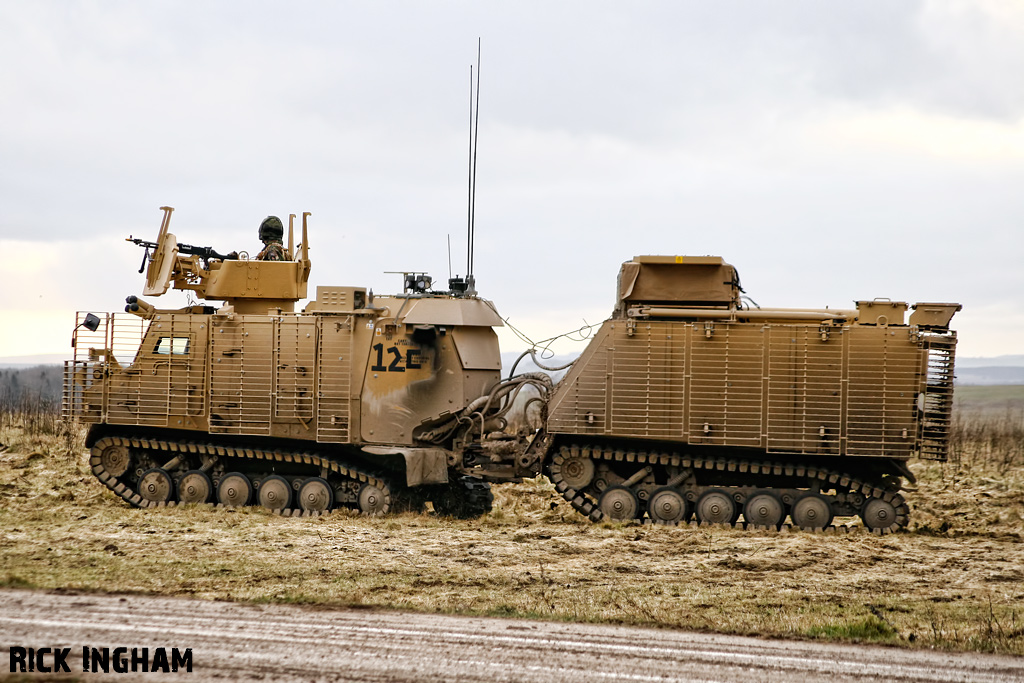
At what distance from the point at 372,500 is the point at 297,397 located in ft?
6.83

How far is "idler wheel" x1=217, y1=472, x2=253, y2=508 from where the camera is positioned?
18.2 metres

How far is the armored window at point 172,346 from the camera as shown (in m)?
18.8

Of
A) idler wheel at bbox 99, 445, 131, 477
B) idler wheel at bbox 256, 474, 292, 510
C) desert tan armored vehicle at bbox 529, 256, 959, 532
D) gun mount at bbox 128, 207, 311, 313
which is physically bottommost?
idler wheel at bbox 256, 474, 292, 510

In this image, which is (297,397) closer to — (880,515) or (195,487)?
(195,487)

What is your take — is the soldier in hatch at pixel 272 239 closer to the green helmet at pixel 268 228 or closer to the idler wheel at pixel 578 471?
the green helmet at pixel 268 228

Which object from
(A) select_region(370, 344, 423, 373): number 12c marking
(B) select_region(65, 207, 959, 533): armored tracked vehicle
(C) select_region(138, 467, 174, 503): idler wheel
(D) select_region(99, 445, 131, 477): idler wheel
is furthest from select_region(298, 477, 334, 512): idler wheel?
(D) select_region(99, 445, 131, 477): idler wheel

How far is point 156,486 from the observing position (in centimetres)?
1862

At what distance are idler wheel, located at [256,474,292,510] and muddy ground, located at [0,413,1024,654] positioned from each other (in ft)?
1.26

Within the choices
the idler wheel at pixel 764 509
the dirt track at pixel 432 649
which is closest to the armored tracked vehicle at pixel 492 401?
the idler wheel at pixel 764 509

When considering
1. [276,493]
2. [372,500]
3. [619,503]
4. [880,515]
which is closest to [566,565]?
[619,503]

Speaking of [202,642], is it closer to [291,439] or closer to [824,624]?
[824,624]

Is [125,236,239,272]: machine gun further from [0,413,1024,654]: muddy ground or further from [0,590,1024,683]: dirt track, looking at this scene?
[0,590,1024,683]: dirt track

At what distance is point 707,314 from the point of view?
54.4ft

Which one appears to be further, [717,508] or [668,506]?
[668,506]
